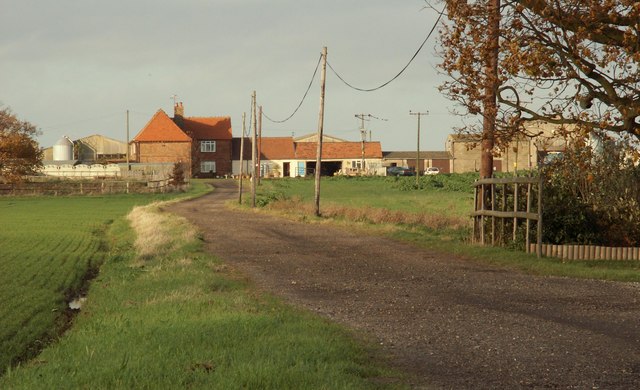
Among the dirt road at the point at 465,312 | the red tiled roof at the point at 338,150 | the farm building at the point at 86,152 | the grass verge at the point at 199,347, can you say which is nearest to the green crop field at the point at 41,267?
the grass verge at the point at 199,347

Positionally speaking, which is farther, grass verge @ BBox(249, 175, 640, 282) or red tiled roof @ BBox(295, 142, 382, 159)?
red tiled roof @ BBox(295, 142, 382, 159)

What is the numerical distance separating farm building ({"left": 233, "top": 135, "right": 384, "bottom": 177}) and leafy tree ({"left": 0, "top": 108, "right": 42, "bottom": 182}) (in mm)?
41989

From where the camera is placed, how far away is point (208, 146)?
5002 inches

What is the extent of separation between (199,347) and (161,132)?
114235 millimetres

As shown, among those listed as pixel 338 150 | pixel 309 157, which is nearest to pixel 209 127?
pixel 309 157

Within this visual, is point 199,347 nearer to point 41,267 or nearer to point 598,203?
point 598,203

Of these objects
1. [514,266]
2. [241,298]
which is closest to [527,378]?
[241,298]

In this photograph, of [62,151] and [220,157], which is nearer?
[220,157]

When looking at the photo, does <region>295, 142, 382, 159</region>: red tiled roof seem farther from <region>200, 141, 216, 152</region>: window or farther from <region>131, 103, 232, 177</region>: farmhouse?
<region>200, 141, 216, 152</region>: window

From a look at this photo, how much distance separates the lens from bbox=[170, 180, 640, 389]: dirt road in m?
8.44

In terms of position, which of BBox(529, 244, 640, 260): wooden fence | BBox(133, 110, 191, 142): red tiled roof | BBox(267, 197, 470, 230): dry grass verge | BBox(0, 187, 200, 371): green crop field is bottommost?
BBox(0, 187, 200, 371): green crop field

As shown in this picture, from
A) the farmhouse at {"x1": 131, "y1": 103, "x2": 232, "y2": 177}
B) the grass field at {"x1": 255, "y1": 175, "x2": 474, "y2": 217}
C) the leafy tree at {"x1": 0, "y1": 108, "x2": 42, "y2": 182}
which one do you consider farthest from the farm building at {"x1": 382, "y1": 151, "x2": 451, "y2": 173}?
the leafy tree at {"x1": 0, "y1": 108, "x2": 42, "y2": 182}

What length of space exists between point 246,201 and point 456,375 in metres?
48.5

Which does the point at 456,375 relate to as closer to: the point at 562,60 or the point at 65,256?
the point at 562,60
